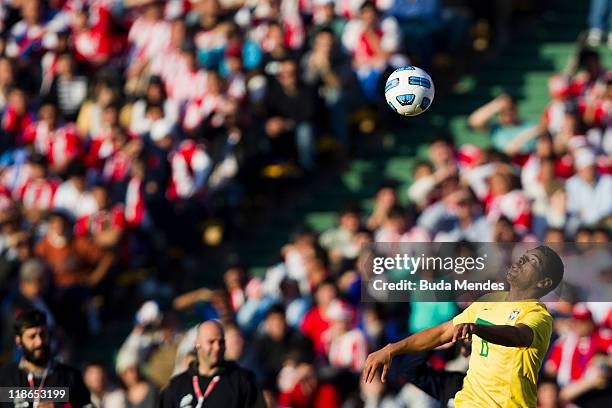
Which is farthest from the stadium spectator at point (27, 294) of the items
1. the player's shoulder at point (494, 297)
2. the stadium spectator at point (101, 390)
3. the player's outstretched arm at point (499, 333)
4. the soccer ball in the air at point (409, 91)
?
the player's outstretched arm at point (499, 333)

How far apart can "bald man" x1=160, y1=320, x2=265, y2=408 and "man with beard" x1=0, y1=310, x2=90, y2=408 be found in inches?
26.1

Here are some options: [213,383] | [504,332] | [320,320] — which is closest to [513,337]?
[504,332]

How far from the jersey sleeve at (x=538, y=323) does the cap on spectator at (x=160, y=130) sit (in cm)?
879

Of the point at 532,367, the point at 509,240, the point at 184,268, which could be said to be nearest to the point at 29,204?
the point at 184,268

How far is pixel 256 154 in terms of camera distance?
16844 millimetres

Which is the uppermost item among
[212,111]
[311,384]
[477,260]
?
[212,111]

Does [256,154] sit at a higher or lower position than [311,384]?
higher

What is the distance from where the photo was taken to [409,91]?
38.3 feet

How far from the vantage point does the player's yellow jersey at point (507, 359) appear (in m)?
8.68

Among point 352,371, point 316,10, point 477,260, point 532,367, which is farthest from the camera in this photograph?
point 316,10

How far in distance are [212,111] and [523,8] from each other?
4.68 metres

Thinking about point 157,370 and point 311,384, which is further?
point 157,370

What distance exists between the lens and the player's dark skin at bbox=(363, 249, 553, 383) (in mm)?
8039

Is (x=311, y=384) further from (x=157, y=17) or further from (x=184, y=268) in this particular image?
(x=157, y=17)
